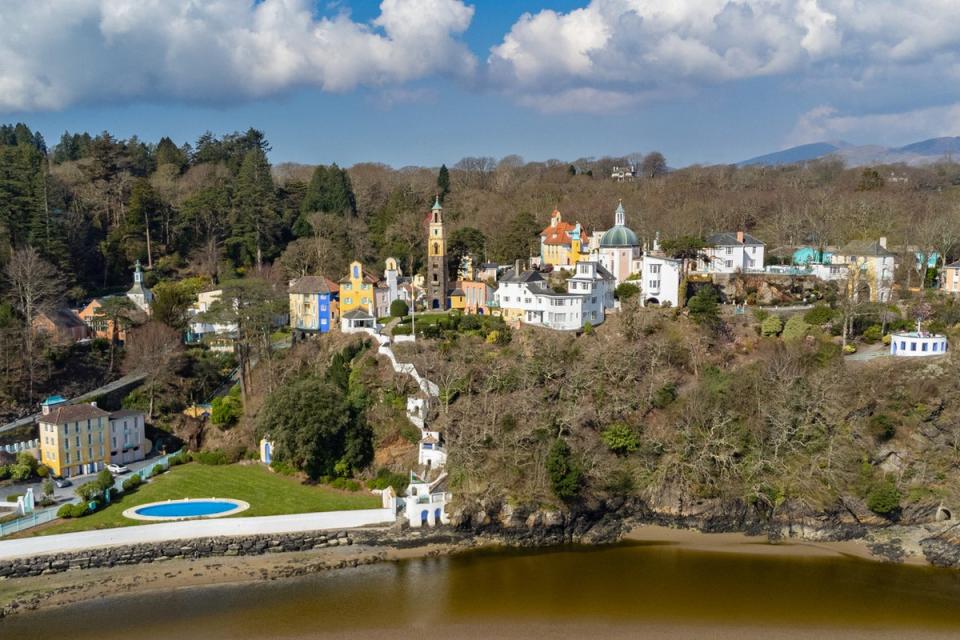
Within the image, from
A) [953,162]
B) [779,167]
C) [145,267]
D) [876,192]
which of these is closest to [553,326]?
[145,267]

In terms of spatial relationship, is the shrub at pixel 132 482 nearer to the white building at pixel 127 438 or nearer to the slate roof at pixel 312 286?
the white building at pixel 127 438

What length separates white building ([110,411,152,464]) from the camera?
29578 mm

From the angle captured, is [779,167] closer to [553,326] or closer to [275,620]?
[553,326]

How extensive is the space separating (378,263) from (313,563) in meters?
27.0

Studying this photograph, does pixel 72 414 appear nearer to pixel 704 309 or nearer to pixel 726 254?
pixel 704 309

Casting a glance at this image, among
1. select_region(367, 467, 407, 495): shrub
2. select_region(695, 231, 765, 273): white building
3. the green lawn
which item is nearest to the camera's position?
the green lawn

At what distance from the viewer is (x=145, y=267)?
4675 cm

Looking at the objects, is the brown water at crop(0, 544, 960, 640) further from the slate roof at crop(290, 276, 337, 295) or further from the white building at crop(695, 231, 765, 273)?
the white building at crop(695, 231, 765, 273)

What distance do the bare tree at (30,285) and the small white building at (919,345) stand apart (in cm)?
3451

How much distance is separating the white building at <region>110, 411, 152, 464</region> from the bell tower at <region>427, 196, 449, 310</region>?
15871mm

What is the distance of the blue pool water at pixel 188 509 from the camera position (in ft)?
81.6

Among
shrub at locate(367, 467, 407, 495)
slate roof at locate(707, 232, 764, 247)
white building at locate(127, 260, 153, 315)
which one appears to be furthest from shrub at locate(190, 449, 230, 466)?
slate roof at locate(707, 232, 764, 247)

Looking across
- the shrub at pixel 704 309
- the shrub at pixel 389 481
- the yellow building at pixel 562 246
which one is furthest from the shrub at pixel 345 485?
the yellow building at pixel 562 246

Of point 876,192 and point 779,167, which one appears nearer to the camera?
point 876,192
